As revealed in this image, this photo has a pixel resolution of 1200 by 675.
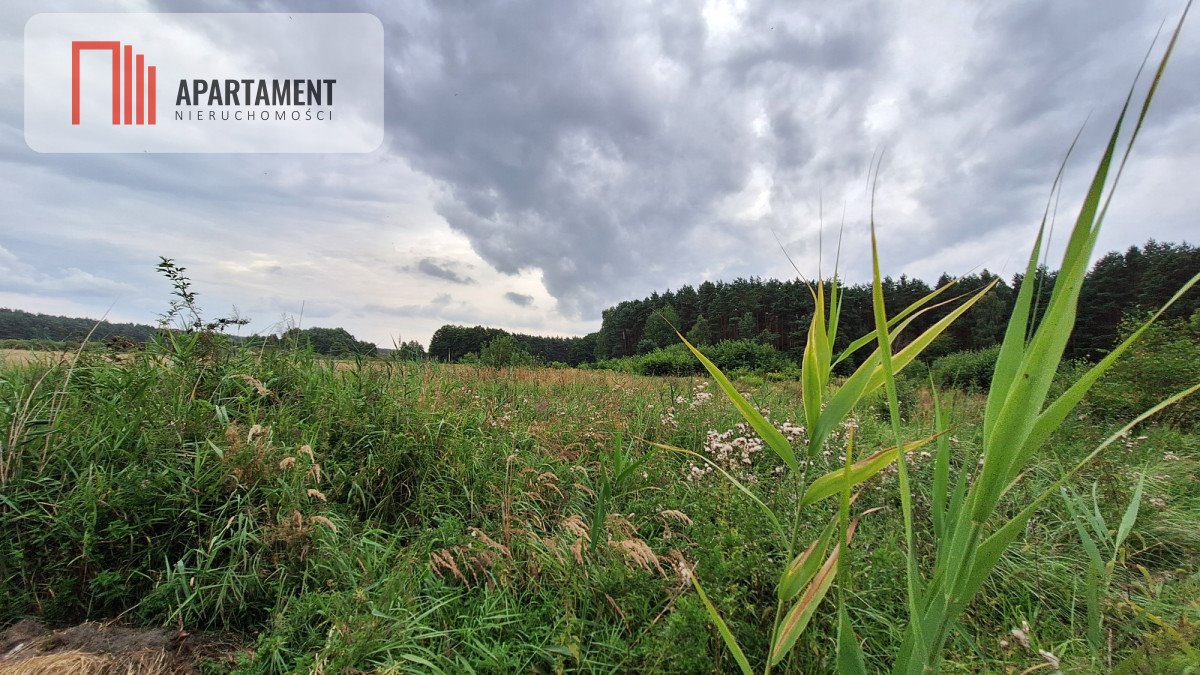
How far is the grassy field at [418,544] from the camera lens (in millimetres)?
1756

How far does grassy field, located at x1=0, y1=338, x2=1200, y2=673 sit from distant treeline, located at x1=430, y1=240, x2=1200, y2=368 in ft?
3.32

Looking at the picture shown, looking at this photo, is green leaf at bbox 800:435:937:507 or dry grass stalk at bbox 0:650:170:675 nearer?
green leaf at bbox 800:435:937:507

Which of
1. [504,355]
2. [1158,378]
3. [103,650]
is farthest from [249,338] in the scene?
[1158,378]

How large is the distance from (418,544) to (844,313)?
27334mm

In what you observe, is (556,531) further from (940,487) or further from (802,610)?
(940,487)

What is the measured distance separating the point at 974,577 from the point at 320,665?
194 cm

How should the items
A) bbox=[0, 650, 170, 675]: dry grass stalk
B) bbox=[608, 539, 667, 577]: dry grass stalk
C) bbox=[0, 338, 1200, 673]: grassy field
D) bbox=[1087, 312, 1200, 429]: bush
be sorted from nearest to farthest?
bbox=[0, 650, 170, 675]: dry grass stalk < bbox=[0, 338, 1200, 673]: grassy field < bbox=[608, 539, 667, 577]: dry grass stalk < bbox=[1087, 312, 1200, 429]: bush

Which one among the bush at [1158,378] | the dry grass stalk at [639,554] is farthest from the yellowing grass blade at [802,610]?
the bush at [1158,378]

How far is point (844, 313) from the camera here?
25672 millimetres

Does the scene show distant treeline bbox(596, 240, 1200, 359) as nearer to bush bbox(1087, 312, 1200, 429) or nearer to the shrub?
bush bbox(1087, 312, 1200, 429)

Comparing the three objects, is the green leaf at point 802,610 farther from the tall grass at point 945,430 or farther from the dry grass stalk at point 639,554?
the dry grass stalk at point 639,554

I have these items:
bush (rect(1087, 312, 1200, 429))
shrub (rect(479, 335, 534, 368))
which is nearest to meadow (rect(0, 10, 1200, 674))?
bush (rect(1087, 312, 1200, 429))

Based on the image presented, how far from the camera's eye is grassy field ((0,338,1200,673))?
1.76 m

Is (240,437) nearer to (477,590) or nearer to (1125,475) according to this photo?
(477,590)
